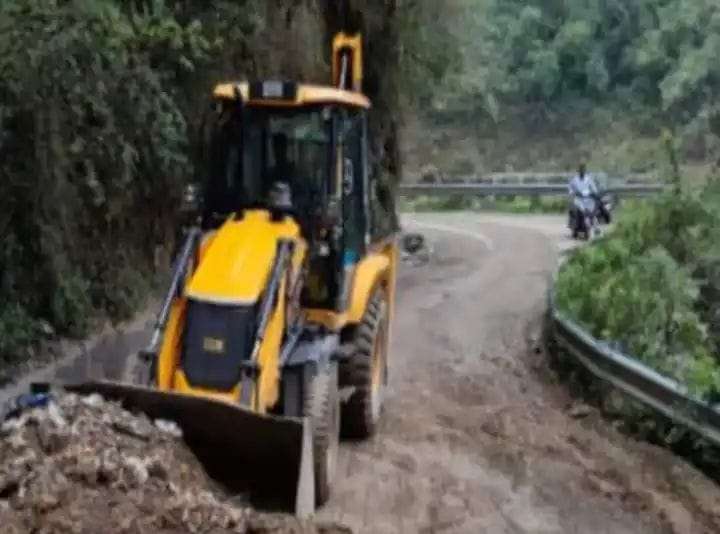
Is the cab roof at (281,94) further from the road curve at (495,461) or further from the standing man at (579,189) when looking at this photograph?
the standing man at (579,189)

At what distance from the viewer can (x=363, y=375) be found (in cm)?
1154

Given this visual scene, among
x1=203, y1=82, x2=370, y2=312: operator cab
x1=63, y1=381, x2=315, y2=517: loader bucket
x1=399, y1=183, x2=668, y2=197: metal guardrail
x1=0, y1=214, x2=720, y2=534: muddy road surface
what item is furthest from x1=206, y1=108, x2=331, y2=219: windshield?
x1=399, y1=183, x2=668, y2=197: metal guardrail

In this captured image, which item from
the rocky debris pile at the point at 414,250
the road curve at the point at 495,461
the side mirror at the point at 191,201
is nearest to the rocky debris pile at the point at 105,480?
the road curve at the point at 495,461

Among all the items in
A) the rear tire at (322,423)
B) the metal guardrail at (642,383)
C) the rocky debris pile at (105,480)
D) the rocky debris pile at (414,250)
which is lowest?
the rocky debris pile at (414,250)

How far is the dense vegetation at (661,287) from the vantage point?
48.7ft

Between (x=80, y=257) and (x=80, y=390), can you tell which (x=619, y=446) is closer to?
(x=80, y=390)

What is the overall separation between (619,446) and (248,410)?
178 inches

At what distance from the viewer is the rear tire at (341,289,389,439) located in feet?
37.8

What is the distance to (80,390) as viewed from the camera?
884cm

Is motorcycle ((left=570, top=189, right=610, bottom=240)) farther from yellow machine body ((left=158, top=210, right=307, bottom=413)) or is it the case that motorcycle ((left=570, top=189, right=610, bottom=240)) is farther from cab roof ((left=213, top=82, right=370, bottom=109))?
yellow machine body ((left=158, top=210, right=307, bottom=413))

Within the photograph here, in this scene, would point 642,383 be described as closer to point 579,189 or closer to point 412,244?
point 412,244

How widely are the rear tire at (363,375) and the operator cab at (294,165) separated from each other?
0.63 meters

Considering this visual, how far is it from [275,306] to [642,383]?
4.03 metres

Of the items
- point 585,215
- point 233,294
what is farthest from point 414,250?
point 233,294
